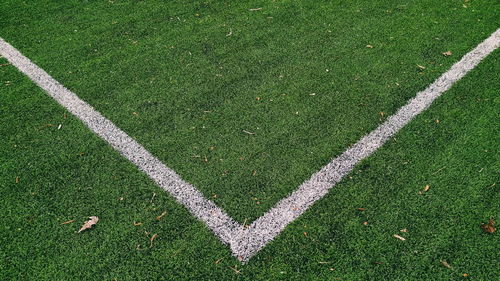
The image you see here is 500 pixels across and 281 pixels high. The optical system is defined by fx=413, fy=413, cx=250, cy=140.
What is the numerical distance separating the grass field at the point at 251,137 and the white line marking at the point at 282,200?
7 centimetres

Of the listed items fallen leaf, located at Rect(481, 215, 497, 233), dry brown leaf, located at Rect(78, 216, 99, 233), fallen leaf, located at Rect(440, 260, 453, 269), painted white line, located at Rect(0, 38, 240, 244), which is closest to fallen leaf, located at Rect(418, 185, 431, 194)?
fallen leaf, located at Rect(481, 215, 497, 233)

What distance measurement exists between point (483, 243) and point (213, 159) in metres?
2.01

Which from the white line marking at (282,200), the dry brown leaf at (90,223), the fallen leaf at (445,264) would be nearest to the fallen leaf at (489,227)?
the fallen leaf at (445,264)

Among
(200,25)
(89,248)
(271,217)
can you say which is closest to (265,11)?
(200,25)

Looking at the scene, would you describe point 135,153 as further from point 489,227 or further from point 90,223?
point 489,227

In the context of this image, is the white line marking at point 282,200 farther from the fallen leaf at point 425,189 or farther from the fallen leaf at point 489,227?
the fallen leaf at point 489,227

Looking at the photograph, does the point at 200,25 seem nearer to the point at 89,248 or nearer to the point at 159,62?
the point at 159,62

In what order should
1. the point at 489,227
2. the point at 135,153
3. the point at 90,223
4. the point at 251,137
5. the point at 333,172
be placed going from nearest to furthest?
the point at 489,227 < the point at 90,223 < the point at 333,172 < the point at 135,153 < the point at 251,137

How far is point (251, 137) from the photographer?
139 inches

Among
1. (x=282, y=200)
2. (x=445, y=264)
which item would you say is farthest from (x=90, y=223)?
(x=445, y=264)

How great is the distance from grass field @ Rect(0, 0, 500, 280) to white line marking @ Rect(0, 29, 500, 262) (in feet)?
0.22

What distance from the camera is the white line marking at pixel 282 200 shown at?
2.85m

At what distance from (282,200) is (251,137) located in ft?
2.36

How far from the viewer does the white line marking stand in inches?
112
